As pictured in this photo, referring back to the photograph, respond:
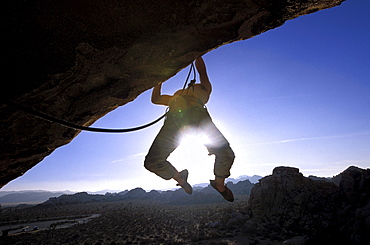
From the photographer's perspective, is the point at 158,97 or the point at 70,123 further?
the point at 158,97

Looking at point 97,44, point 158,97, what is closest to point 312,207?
point 158,97

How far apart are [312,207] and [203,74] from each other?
1770cm

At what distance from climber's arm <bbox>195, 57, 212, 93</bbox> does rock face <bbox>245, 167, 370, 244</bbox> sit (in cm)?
1081

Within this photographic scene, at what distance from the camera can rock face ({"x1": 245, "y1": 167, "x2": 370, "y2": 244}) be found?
34.0 feet

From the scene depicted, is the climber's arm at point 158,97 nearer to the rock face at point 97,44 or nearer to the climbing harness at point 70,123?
the climbing harness at point 70,123

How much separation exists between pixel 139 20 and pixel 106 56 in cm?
54

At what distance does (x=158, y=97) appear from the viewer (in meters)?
3.61

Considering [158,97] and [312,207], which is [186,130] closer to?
[158,97]

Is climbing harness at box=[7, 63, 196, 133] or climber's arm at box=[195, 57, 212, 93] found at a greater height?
climber's arm at box=[195, 57, 212, 93]

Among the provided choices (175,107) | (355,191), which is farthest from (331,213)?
(175,107)

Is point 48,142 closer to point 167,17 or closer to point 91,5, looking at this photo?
point 91,5

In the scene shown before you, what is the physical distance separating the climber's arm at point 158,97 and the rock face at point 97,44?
75 centimetres

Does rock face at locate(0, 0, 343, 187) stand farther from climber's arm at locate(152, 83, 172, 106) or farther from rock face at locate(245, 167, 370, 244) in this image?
rock face at locate(245, 167, 370, 244)

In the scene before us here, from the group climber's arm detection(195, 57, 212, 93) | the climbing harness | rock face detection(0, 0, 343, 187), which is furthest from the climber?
rock face detection(0, 0, 343, 187)
